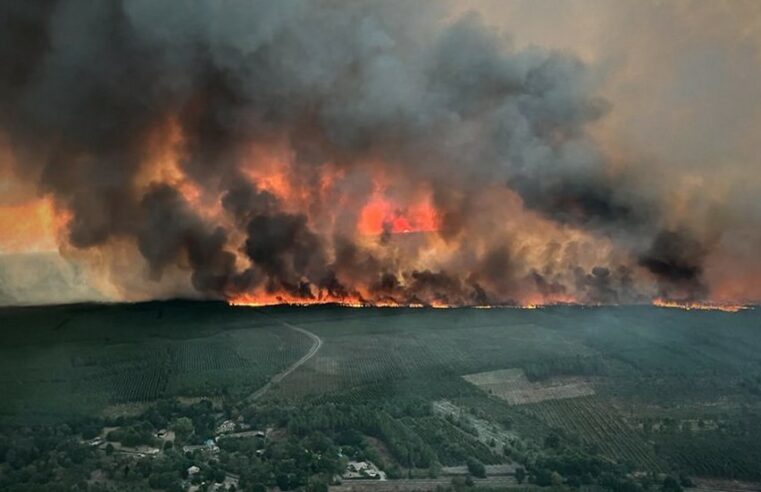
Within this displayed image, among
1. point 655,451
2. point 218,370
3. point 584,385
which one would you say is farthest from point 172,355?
point 655,451

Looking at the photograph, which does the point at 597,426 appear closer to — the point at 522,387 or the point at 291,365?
the point at 522,387

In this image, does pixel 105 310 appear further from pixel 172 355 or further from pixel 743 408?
pixel 743 408

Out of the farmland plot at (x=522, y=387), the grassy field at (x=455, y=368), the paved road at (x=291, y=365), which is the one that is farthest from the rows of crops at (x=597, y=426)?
the paved road at (x=291, y=365)

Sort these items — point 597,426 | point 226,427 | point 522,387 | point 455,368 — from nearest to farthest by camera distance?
point 597,426
point 226,427
point 522,387
point 455,368

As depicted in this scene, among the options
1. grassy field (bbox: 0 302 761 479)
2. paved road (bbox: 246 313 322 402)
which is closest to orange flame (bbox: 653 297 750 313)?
grassy field (bbox: 0 302 761 479)

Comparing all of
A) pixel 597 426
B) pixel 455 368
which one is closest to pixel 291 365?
pixel 455 368

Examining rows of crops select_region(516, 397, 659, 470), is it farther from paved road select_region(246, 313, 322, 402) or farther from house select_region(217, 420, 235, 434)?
house select_region(217, 420, 235, 434)

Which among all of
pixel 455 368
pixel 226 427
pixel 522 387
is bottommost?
pixel 226 427

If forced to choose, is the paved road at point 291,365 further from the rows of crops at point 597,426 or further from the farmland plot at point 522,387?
the rows of crops at point 597,426
